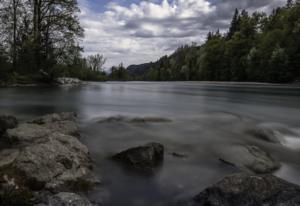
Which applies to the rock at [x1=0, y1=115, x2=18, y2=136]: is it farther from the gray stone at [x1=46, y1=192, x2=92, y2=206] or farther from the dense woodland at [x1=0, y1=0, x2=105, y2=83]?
the dense woodland at [x1=0, y1=0, x2=105, y2=83]

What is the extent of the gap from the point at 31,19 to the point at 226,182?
1384 inches

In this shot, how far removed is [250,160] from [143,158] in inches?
92.3

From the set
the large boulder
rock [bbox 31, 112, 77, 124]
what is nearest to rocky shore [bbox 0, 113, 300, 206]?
the large boulder

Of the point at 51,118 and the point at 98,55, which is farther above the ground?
the point at 98,55

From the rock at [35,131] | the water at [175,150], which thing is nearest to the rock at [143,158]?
the water at [175,150]

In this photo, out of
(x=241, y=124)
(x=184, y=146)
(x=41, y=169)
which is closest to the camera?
(x=41, y=169)

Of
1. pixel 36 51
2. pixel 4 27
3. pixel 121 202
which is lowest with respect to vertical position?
pixel 121 202

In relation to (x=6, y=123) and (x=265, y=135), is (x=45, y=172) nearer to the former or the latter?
(x=6, y=123)

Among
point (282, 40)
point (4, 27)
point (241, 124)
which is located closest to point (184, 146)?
point (241, 124)

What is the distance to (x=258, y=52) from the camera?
6388 centimetres

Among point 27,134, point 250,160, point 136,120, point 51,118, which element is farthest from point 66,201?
point 136,120

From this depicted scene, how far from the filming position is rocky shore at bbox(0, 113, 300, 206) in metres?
3.85

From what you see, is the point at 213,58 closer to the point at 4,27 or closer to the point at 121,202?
the point at 4,27

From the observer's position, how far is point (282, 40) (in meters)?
60.8
